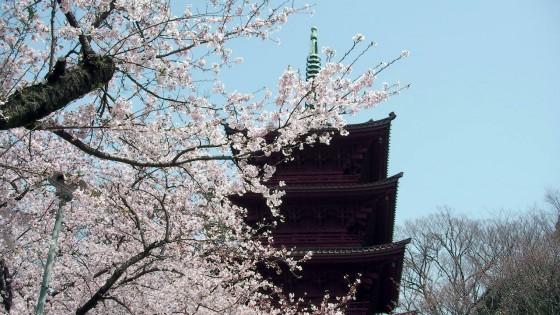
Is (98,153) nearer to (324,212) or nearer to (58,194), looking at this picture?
(58,194)

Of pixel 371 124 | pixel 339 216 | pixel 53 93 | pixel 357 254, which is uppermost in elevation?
pixel 371 124

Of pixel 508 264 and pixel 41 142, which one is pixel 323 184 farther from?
pixel 508 264

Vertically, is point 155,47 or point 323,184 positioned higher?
point 323,184

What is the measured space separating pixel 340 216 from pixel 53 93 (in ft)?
→ 41.7

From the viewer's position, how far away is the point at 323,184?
1728 cm

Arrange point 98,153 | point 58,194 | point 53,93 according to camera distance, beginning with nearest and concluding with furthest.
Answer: point 53,93, point 98,153, point 58,194

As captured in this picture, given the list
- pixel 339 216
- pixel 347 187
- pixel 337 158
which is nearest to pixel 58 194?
pixel 347 187

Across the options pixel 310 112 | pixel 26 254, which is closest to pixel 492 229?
pixel 26 254

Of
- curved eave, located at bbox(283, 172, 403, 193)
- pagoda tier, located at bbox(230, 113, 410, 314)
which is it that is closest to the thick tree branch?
pagoda tier, located at bbox(230, 113, 410, 314)

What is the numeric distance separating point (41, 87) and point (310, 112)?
2.93 m

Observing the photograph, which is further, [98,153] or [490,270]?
[490,270]

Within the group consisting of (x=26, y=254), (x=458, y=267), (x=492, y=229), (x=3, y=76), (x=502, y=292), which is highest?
(x=492, y=229)

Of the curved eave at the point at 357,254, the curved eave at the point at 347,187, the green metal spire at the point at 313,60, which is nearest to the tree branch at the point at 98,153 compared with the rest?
the curved eave at the point at 357,254

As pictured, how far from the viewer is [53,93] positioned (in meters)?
5.35
